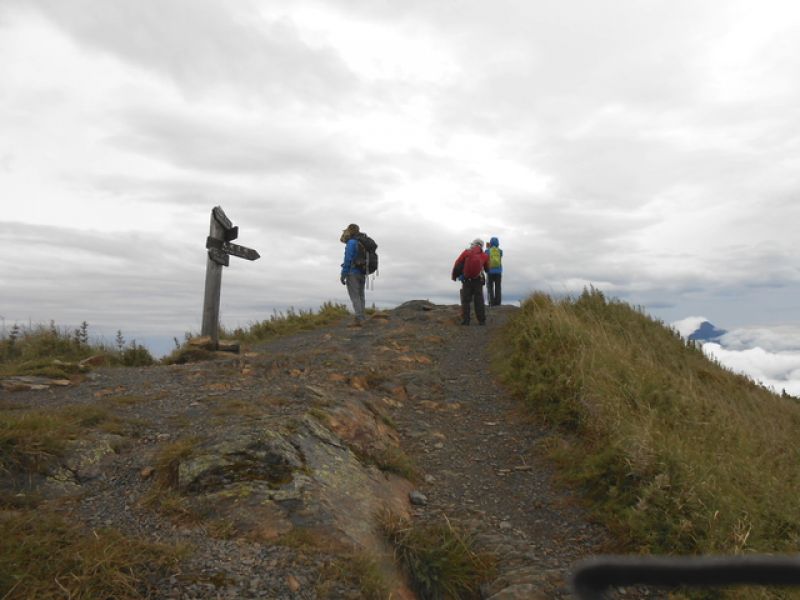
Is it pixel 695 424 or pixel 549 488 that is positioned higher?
pixel 695 424

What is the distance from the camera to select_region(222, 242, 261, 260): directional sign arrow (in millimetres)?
11977

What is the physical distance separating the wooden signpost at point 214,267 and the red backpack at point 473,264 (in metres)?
6.05

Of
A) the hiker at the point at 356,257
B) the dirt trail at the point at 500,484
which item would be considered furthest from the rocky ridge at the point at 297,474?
the hiker at the point at 356,257

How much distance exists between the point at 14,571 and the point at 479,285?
1250cm

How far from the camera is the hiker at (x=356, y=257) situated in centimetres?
1398

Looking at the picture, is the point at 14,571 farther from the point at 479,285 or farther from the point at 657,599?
the point at 479,285

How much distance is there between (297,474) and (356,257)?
948cm

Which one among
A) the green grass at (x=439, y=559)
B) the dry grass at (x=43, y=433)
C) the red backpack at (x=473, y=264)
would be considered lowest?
the green grass at (x=439, y=559)

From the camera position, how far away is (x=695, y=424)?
23.6 feet

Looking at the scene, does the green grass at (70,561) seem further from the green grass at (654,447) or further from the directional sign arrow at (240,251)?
the directional sign arrow at (240,251)

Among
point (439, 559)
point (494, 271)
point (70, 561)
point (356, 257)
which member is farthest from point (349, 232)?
point (70, 561)

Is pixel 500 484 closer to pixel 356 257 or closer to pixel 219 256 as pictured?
pixel 219 256

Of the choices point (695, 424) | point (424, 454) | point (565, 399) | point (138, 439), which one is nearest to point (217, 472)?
point (138, 439)

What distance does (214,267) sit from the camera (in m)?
11.8
